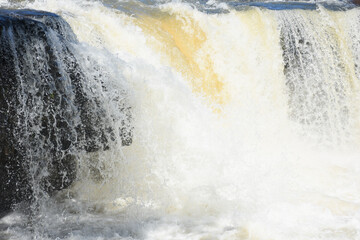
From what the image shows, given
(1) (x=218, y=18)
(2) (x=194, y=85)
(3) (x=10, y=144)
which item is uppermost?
(1) (x=218, y=18)

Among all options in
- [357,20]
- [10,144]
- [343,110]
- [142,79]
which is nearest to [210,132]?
[142,79]

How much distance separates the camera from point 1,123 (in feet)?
11.7

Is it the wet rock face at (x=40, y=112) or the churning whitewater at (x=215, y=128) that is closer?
the wet rock face at (x=40, y=112)

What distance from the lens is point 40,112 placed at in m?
3.75

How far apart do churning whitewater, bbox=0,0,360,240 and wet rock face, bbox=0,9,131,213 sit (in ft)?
0.40

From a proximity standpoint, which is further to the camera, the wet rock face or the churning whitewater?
the churning whitewater

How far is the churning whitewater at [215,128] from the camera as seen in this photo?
13.3ft

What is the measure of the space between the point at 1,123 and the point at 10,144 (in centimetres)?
22

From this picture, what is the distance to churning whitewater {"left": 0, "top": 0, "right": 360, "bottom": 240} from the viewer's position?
4047mm

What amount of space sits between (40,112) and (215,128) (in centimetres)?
228

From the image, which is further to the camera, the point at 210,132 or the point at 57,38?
the point at 210,132

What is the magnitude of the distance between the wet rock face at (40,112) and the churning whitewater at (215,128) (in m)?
0.12

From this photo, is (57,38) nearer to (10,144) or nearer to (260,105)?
(10,144)

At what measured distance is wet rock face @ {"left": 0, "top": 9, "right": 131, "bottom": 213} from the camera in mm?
3609
